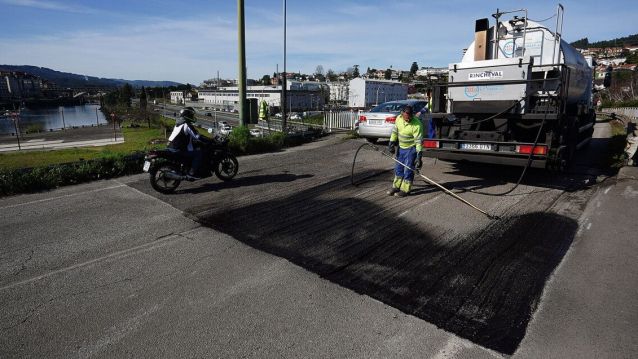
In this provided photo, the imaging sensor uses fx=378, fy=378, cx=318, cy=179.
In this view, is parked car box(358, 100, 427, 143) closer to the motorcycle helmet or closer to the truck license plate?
the truck license plate

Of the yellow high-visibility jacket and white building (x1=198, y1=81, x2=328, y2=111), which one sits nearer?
the yellow high-visibility jacket

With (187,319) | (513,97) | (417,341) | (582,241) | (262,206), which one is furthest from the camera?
(513,97)

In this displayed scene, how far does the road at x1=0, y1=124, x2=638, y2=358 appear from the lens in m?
3.13

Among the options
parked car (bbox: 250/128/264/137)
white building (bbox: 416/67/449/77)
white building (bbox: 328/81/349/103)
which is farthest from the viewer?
white building (bbox: 328/81/349/103)

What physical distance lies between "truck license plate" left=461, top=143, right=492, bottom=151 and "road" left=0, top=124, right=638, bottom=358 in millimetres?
1042

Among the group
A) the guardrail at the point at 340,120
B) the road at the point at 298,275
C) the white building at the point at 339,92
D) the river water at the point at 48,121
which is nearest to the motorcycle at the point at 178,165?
the road at the point at 298,275

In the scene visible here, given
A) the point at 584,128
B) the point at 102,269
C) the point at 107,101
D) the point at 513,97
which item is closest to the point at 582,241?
the point at 513,97

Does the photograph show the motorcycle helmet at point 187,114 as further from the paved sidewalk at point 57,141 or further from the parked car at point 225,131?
the paved sidewalk at point 57,141

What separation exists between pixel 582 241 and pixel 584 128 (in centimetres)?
782

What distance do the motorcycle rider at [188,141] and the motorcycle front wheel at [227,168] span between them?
0.61 meters

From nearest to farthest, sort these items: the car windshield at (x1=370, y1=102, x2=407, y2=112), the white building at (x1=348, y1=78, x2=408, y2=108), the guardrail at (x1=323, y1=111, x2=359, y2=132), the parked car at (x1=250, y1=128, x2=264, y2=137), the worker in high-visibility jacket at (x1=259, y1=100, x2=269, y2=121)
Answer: the car windshield at (x1=370, y1=102, x2=407, y2=112), the parked car at (x1=250, y1=128, x2=264, y2=137), the worker in high-visibility jacket at (x1=259, y1=100, x2=269, y2=121), the guardrail at (x1=323, y1=111, x2=359, y2=132), the white building at (x1=348, y1=78, x2=408, y2=108)

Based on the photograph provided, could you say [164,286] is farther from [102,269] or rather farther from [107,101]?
[107,101]

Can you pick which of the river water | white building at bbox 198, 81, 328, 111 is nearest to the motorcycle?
white building at bbox 198, 81, 328, 111

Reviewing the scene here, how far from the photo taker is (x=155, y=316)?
3484mm
